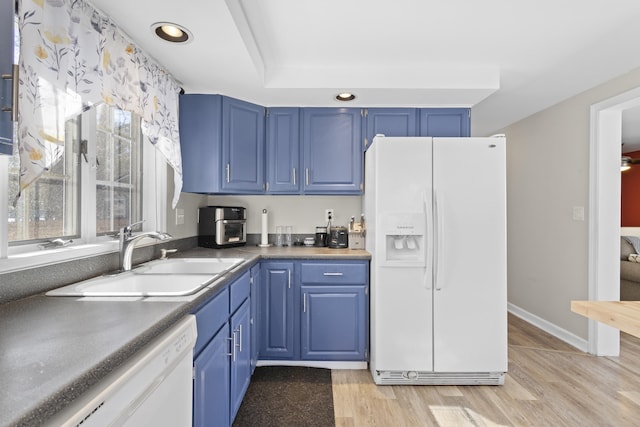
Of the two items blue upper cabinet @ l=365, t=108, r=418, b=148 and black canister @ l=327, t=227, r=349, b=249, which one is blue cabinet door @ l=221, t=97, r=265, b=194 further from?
blue upper cabinet @ l=365, t=108, r=418, b=148

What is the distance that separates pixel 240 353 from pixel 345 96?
2.05 metres

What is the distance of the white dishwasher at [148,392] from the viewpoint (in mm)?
664

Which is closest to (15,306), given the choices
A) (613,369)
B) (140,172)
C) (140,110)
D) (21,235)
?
(21,235)

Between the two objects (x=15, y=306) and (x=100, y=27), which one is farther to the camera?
(x=100, y=27)

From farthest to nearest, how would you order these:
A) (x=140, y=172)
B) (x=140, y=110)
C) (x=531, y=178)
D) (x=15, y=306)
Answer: (x=531, y=178) → (x=140, y=172) → (x=140, y=110) → (x=15, y=306)

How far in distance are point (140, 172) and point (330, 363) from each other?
1980 millimetres

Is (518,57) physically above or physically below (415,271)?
above

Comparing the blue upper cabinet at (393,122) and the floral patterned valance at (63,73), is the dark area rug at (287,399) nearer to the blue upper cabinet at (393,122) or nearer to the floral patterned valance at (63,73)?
the floral patterned valance at (63,73)

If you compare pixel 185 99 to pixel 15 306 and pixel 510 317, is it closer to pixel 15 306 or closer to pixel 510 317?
pixel 15 306

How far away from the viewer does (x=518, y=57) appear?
2.36 meters

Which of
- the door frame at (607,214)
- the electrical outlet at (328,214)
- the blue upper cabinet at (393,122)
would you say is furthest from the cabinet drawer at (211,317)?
the door frame at (607,214)

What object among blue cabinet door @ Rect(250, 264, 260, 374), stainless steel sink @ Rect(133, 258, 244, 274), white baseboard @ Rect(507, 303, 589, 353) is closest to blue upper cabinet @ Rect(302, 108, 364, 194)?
blue cabinet door @ Rect(250, 264, 260, 374)

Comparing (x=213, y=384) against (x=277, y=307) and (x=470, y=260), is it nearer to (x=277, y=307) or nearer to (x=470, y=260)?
(x=277, y=307)

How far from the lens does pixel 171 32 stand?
1764 mm
